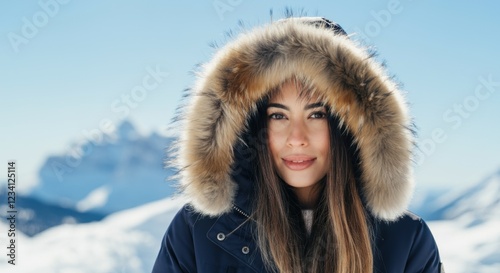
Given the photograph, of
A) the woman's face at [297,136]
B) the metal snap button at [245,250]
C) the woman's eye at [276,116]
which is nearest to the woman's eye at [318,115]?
the woman's face at [297,136]

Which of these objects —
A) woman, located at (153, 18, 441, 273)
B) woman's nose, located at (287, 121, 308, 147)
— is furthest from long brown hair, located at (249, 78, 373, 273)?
woman's nose, located at (287, 121, 308, 147)

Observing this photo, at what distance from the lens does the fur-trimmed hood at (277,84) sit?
2.05m

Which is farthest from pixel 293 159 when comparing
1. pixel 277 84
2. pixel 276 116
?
pixel 277 84

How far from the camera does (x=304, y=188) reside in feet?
7.80

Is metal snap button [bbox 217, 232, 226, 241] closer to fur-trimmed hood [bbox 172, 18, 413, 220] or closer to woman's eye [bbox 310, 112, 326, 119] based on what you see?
fur-trimmed hood [bbox 172, 18, 413, 220]

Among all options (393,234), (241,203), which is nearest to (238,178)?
(241,203)

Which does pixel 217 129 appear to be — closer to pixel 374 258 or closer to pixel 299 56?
pixel 299 56

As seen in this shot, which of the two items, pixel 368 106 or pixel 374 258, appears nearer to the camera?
pixel 368 106

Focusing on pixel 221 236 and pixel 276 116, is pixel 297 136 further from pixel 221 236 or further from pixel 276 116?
pixel 221 236

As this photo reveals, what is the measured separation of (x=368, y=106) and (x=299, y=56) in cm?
33

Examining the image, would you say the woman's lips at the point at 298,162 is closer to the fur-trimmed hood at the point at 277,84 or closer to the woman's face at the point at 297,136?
the woman's face at the point at 297,136

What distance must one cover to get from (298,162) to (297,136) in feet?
0.41

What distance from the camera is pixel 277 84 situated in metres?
2.07

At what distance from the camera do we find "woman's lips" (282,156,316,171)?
2156mm
